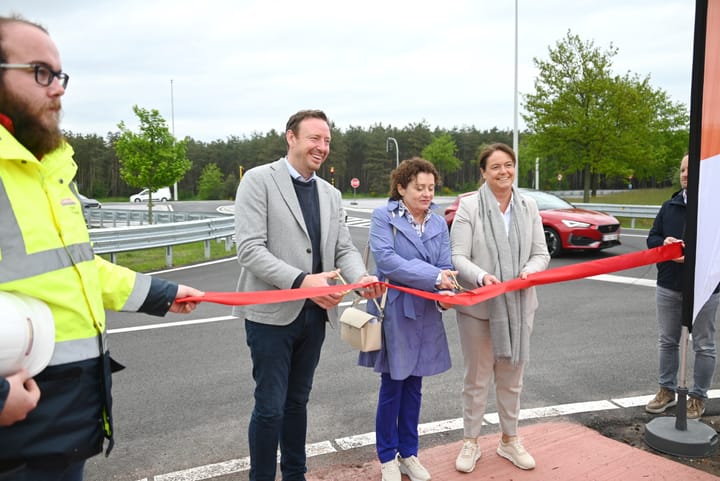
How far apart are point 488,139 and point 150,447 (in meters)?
99.8

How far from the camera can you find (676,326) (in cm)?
448

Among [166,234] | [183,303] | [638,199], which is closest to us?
[183,303]

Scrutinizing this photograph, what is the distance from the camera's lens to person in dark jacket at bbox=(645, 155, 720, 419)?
14.3 feet

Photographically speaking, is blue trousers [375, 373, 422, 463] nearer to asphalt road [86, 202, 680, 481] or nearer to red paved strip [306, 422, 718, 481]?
red paved strip [306, 422, 718, 481]

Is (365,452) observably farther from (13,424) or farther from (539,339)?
(539,339)

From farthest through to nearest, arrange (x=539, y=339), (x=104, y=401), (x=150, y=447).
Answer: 1. (x=539, y=339)
2. (x=150, y=447)
3. (x=104, y=401)

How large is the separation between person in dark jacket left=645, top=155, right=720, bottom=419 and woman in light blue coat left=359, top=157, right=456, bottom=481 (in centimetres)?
192

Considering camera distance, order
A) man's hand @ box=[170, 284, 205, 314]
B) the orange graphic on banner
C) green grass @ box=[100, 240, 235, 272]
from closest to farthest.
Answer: man's hand @ box=[170, 284, 205, 314]
the orange graphic on banner
green grass @ box=[100, 240, 235, 272]

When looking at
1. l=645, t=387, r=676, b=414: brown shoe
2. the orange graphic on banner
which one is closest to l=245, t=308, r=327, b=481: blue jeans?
the orange graphic on banner

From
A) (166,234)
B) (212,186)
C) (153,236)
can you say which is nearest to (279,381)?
(153,236)

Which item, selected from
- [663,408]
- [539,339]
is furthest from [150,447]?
[539,339]

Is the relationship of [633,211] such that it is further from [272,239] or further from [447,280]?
[272,239]

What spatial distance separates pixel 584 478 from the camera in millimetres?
3400

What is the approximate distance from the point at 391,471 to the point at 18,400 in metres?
2.39
